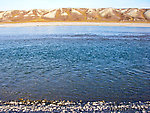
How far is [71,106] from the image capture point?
10.8 meters

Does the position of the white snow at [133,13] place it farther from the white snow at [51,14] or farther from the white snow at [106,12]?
the white snow at [51,14]

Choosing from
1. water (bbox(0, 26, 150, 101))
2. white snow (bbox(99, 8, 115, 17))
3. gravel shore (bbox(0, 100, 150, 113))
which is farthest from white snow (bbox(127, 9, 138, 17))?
gravel shore (bbox(0, 100, 150, 113))

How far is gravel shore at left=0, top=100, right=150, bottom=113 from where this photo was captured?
1019cm

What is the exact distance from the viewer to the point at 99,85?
47.2ft

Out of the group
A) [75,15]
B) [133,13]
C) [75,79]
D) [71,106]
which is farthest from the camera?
[133,13]

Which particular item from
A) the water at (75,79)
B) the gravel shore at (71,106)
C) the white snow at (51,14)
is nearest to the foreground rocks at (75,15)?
the white snow at (51,14)

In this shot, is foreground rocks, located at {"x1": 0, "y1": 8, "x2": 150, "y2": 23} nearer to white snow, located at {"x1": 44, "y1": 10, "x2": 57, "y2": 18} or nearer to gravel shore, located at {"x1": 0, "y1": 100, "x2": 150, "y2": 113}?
white snow, located at {"x1": 44, "y1": 10, "x2": 57, "y2": 18}

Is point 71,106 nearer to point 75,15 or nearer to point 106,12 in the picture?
point 75,15

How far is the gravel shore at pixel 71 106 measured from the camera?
401 inches

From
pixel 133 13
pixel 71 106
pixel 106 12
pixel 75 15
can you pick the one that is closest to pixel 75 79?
pixel 71 106

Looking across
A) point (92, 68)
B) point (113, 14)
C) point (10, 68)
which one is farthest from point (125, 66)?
point (113, 14)

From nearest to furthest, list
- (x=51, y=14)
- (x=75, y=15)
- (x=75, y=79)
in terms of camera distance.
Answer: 1. (x=75, y=79)
2. (x=75, y=15)
3. (x=51, y=14)

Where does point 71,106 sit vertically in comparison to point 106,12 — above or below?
below

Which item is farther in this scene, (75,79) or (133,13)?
(133,13)
